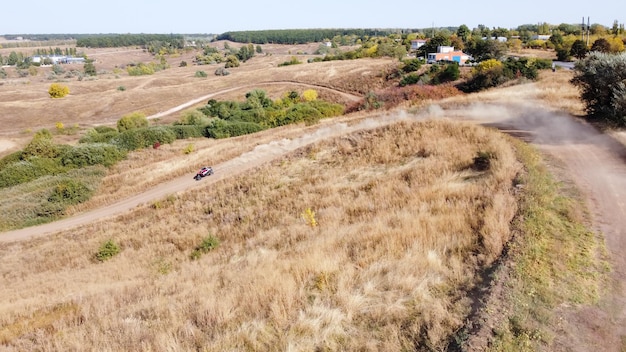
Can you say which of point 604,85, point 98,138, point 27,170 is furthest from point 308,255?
point 98,138

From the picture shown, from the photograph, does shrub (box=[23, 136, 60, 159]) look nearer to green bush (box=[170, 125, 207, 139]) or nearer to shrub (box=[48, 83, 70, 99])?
green bush (box=[170, 125, 207, 139])

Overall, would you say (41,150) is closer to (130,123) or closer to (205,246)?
(130,123)

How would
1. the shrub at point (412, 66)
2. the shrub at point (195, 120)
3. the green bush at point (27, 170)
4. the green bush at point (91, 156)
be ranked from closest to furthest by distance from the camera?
the green bush at point (27, 170) → the green bush at point (91, 156) → the shrub at point (195, 120) → the shrub at point (412, 66)

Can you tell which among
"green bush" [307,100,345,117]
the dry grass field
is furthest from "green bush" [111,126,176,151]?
"green bush" [307,100,345,117]

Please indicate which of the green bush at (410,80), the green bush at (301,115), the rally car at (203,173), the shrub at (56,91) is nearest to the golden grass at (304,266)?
the rally car at (203,173)

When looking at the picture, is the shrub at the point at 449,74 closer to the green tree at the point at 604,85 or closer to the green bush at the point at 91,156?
the green tree at the point at 604,85
